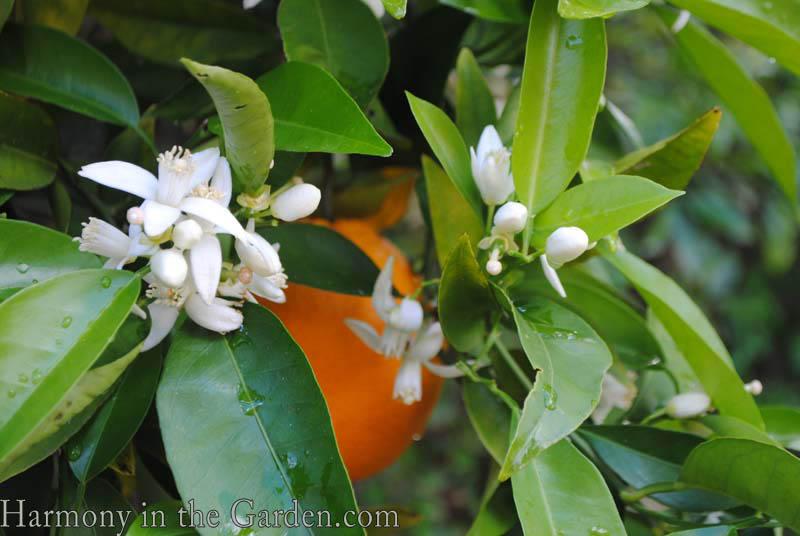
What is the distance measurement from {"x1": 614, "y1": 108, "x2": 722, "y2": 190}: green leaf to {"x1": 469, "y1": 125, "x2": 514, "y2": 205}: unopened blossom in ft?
0.31

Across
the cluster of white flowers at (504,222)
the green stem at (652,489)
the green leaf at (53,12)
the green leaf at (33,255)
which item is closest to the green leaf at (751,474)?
the green stem at (652,489)

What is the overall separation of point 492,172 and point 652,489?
222mm

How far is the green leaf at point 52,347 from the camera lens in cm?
29

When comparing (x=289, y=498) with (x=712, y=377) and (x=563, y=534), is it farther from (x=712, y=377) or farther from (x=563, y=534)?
(x=712, y=377)

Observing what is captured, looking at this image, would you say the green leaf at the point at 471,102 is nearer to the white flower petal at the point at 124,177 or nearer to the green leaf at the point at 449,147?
the green leaf at the point at 449,147

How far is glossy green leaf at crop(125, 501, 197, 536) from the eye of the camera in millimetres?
359

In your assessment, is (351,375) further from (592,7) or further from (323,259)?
(592,7)

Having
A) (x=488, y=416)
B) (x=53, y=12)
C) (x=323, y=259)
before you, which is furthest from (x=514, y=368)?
(x=53, y=12)

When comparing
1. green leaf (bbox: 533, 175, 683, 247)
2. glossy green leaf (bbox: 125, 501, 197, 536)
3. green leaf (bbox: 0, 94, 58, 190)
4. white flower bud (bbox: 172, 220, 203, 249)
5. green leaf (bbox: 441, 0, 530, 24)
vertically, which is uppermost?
green leaf (bbox: 441, 0, 530, 24)

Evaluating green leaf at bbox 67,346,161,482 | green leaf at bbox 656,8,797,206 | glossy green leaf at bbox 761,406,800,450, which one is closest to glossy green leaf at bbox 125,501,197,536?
green leaf at bbox 67,346,161,482

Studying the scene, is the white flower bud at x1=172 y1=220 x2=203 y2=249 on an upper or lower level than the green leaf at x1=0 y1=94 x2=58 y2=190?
upper

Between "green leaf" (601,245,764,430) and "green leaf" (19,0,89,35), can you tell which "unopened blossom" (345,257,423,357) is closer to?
"green leaf" (601,245,764,430)

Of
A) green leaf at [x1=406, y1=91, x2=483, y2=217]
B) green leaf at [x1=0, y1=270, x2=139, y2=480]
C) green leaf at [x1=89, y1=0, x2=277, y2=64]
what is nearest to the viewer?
green leaf at [x1=0, y1=270, x2=139, y2=480]

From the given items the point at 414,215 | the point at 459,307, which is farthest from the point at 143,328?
the point at 414,215
